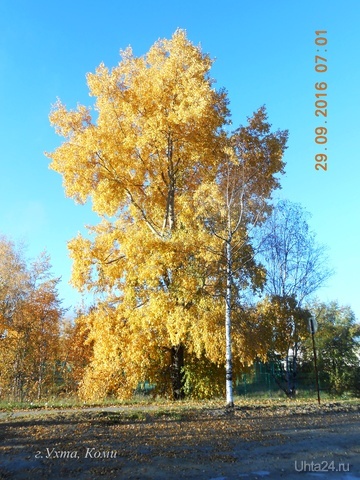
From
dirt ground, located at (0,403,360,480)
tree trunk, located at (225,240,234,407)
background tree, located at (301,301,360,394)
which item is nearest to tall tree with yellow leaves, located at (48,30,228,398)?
tree trunk, located at (225,240,234,407)

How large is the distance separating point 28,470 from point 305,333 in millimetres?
18454

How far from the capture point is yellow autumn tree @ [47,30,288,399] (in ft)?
47.7

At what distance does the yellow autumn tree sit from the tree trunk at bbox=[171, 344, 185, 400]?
0.15 feet

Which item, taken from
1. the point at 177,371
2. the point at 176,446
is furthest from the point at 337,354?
the point at 176,446

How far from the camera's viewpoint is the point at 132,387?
17.0m

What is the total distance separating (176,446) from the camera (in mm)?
7000

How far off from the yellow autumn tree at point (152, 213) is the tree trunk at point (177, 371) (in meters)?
0.05

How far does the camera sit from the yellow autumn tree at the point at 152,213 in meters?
14.5

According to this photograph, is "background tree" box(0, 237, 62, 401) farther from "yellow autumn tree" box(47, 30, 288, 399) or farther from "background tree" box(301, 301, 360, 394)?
"background tree" box(301, 301, 360, 394)

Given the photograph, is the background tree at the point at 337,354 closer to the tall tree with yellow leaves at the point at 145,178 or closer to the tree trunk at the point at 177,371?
the tree trunk at the point at 177,371

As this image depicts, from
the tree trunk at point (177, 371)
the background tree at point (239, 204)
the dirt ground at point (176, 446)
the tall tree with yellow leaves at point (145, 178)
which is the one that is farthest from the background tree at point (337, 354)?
the dirt ground at point (176, 446)

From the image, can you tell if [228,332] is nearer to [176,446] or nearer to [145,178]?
[176,446]

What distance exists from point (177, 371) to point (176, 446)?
39.8ft

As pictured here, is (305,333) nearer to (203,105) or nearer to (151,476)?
(203,105)
